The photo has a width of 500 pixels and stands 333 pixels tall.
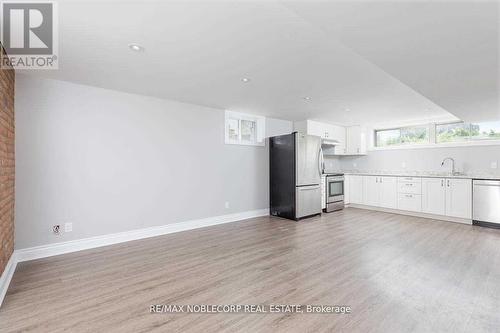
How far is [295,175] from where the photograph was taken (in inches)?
192

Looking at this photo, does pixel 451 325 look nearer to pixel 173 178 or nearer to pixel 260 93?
pixel 260 93

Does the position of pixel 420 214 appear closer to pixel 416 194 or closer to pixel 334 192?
pixel 416 194

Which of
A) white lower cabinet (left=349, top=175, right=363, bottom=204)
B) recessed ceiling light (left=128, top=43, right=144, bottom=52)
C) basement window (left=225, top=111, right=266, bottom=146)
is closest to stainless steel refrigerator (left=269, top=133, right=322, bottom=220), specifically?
basement window (left=225, top=111, right=266, bottom=146)

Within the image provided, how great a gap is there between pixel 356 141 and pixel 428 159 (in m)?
1.66

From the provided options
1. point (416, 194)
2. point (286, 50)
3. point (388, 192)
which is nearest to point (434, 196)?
point (416, 194)

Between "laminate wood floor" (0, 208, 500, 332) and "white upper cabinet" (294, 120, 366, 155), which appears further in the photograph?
"white upper cabinet" (294, 120, 366, 155)

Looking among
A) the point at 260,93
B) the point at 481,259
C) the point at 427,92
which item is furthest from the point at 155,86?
the point at 481,259

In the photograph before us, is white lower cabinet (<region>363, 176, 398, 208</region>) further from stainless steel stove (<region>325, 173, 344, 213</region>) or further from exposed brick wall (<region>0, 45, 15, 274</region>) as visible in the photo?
exposed brick wall (<region>0, 45, 15, 274</region>)

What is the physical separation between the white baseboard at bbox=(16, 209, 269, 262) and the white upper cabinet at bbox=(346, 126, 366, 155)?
3.76 meters

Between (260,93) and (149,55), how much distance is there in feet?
5.78

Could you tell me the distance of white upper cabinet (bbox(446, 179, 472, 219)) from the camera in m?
4.46

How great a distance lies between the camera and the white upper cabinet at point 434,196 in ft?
15.7

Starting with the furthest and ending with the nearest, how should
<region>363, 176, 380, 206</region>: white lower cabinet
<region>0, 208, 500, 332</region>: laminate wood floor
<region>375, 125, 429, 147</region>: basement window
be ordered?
<region>363, 176, 380, 206</region>: white lower cabinet → <region>375, 125, 429, 147</region>: basement window → <region>0, 208, 500, 332</region>: laminate wood floor

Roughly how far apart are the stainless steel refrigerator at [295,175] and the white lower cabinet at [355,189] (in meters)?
1.53
